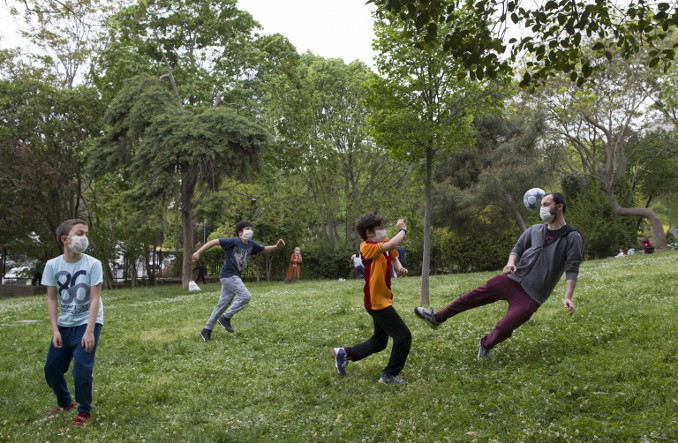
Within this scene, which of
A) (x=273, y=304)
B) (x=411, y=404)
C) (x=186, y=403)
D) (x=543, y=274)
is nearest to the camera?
(x=411, y=404)

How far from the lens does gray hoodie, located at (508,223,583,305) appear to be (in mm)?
6176

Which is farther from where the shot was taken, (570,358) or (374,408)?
(570,358)

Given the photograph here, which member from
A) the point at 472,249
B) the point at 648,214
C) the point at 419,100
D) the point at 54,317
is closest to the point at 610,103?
the point at 648,214

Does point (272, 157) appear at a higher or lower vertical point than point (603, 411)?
higher

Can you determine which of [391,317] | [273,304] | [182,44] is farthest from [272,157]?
[391,317]

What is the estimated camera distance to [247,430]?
5.07 m

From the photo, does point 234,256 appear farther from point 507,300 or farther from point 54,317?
point 507,300

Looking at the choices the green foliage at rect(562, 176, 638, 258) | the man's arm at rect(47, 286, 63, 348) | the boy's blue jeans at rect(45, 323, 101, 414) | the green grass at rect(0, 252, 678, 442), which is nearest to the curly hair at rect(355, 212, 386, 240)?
the green grass at rect(0, 252, 678, 442)

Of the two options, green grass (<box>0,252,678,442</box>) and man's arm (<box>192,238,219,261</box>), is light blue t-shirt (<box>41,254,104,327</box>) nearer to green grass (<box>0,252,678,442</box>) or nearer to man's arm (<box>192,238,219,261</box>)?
green grass (<box>0,252,678,442</box>)

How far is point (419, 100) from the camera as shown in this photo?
12328 mm

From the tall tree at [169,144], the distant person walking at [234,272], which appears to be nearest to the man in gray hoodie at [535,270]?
the distant person walking at [234,272]

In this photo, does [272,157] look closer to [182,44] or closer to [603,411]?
[182,44]

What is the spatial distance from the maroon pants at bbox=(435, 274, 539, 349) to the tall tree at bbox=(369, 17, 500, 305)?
5.36 m

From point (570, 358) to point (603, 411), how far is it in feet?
5.18
